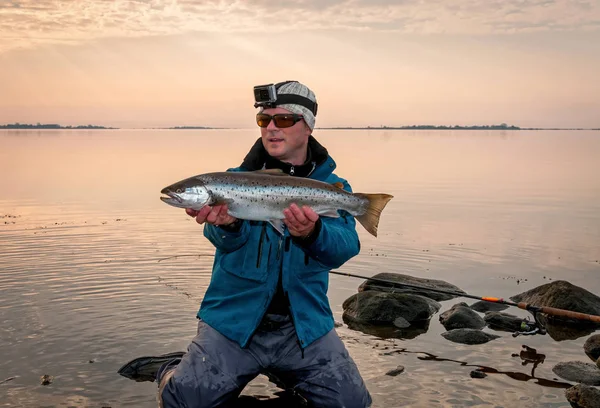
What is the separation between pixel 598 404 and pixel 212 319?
469cm

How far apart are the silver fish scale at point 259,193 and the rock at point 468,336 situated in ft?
17.0

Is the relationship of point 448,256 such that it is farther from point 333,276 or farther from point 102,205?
point 102,205

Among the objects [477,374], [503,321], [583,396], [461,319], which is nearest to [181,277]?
[461,319]

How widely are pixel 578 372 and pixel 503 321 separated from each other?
2.34 meters

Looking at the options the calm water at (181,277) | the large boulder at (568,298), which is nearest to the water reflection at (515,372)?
the calm water at (181,277)

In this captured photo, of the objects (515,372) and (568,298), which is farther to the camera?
(568,298)

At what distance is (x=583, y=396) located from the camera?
311 inches

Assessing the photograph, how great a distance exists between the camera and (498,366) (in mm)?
9422

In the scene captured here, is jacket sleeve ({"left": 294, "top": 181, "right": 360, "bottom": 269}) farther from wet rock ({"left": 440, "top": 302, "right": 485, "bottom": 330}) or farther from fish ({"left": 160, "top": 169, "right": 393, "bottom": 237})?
wet rock ({"left": 440, "top": 302, "right": 485, "bottom": 330})

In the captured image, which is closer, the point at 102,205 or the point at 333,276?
the point at 333,276

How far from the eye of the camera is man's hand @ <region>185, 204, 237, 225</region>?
6.29 metres

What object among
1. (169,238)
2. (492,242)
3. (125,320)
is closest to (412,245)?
(492,242)

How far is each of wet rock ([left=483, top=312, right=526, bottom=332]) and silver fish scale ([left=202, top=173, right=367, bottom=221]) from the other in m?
6.21

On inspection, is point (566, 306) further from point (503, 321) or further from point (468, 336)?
point (468, 336)
